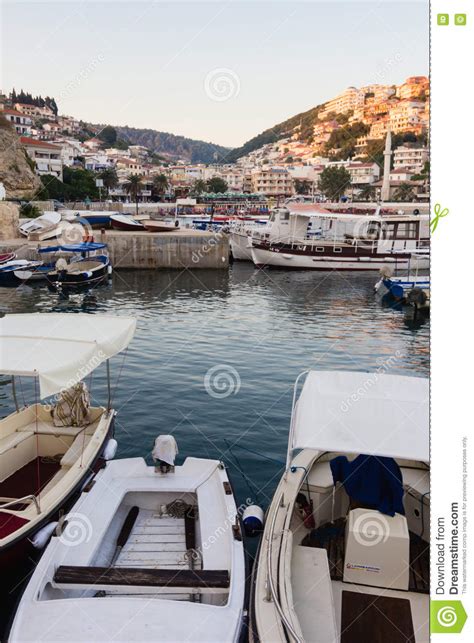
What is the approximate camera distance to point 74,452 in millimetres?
9477

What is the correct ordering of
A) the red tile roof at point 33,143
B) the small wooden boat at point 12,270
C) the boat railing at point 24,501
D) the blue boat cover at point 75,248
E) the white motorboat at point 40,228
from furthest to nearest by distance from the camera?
the red tile roof at point 33,143 < the white motorboat at point 40,228 < the blue boat cover at point 75,248 < the small wooden boat at point 12,270 < the boat railing at point 24,501

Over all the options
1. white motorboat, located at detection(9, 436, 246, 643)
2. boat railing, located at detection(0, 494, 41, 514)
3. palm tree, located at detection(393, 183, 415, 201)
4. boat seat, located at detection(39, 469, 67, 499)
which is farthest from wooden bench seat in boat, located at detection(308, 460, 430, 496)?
palm tree, located at detection(393, 183, 415, 201)

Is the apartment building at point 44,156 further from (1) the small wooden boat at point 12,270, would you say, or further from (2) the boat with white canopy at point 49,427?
(2) the boat with white canopy at point 49,427

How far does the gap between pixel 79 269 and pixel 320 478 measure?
32.4 m

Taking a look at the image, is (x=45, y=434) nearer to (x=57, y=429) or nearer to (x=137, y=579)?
(x=57, y=429)

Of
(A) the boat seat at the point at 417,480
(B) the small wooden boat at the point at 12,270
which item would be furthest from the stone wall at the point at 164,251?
(A) the boat seat at the point at 417,480

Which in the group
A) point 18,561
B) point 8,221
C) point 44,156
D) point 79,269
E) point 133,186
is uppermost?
point 44,156

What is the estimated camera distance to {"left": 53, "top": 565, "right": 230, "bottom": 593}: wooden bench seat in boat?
6012 millimetres

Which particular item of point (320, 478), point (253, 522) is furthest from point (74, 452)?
point (320, 478)

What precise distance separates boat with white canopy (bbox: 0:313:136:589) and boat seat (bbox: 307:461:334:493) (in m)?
4.08

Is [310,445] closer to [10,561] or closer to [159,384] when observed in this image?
[10,561]

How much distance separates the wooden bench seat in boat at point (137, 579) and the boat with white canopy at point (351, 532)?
60cm
